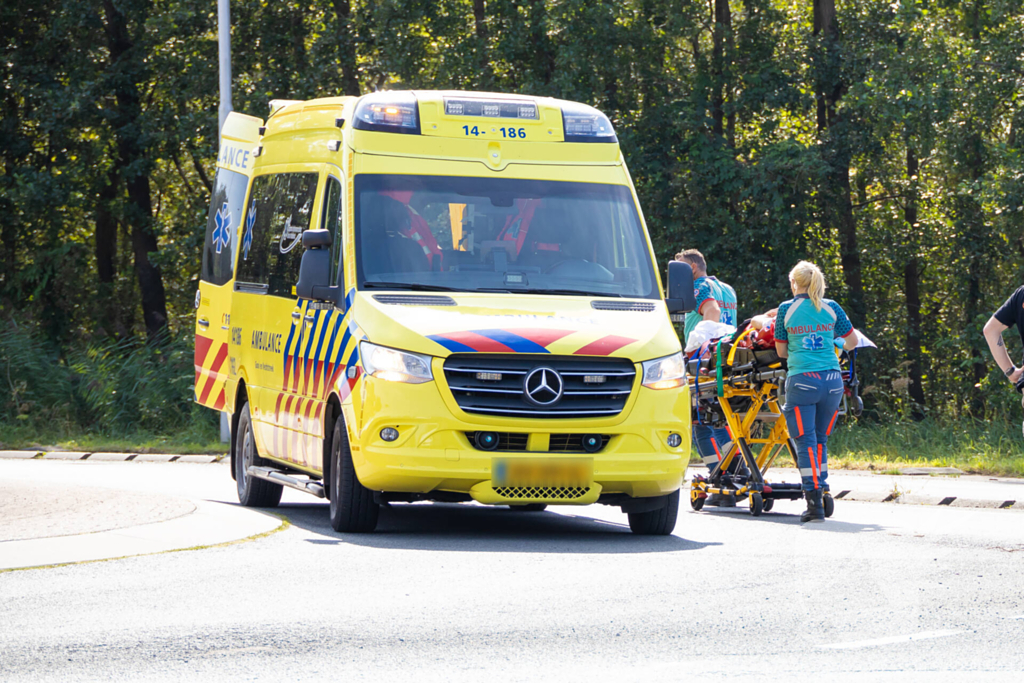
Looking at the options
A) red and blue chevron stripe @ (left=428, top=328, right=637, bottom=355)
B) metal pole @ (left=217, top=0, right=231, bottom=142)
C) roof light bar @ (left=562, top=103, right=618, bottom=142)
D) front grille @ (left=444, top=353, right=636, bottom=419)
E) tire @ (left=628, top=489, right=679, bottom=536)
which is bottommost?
tire @ (left=628, top=489, right=679, bottom=536)

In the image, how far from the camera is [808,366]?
1112 centimetres

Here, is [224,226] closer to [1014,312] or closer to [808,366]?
[808,366]

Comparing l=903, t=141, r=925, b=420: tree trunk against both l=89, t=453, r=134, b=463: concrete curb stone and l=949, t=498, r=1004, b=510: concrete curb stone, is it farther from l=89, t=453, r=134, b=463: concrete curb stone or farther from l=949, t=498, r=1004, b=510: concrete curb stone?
l=949, t=498, r=1004, b=510: concrete curb stone

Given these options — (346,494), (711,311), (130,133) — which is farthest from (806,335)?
(130,133)

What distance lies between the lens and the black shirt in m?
9.11

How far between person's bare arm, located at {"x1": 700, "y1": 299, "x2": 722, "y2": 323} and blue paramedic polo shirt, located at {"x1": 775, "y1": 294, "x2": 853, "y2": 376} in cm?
130

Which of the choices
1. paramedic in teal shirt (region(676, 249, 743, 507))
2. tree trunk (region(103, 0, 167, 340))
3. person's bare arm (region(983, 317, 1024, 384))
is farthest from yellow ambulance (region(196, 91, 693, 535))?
tree trunk (region(103, 0, 167, 340))

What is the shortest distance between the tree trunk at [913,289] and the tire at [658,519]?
19.2 metres

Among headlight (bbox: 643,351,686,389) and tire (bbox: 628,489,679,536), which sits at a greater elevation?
headlight (bbox: 643,351,686,389)

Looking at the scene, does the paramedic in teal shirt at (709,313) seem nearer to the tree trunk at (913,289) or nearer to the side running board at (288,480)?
the side running board at (288,480)

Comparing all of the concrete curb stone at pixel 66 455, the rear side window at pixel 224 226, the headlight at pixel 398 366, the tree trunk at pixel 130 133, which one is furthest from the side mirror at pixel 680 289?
the tree trunk at pixel 130 133

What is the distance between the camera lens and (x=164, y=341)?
82.8 ft

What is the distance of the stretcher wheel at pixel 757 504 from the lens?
11.8 meters

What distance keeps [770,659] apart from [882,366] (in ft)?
73.4
